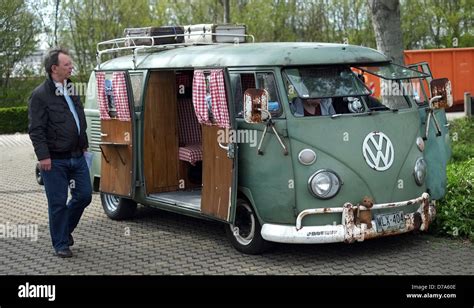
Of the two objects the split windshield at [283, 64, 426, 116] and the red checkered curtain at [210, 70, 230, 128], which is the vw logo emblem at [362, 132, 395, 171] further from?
the red checkered curtain at [210, 70, 230, 128]

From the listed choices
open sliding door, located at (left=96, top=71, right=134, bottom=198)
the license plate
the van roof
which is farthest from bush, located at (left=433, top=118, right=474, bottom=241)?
open sliding door, located at (left=96, top=71, right=134, bottom=198)

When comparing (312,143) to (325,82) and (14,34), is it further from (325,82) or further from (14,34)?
(14,34)

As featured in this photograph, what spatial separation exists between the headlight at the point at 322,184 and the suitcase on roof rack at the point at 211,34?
10.0 feet

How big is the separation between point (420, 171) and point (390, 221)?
0.70m

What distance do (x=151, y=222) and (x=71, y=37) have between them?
2118cm

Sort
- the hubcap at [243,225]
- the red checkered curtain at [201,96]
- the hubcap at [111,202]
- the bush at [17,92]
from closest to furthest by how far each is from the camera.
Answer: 1. the hubcap at [243,225]
2. the red checkered curtain at [201,96]
3. the hubcap at [111,202]
4. the bush at [17,92]

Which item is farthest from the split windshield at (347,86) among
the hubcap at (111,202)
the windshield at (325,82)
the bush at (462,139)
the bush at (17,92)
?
the bush at (17,92)

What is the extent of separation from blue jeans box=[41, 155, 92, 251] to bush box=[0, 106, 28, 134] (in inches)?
704

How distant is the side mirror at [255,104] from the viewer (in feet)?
23.5

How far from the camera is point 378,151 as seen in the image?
24.7 feet

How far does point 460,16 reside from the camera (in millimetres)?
31484

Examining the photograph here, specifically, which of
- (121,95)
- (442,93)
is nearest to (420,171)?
(442,93)

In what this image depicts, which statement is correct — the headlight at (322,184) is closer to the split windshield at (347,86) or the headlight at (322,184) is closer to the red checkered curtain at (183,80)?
the split windshield at (347,86)

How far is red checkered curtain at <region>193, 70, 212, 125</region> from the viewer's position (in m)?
8.05
